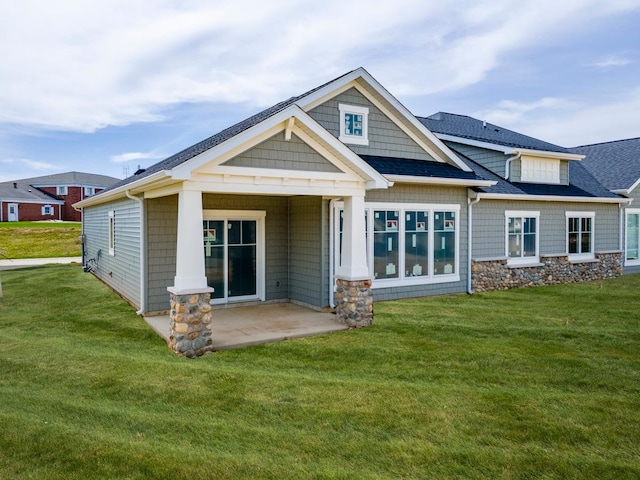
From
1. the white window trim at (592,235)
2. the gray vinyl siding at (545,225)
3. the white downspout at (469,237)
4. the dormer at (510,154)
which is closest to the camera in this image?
the white downspout at (469,237)

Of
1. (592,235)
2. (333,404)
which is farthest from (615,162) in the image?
(333,404)

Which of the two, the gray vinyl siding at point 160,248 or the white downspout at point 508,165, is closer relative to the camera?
the gray vinyl siding at point 160,248

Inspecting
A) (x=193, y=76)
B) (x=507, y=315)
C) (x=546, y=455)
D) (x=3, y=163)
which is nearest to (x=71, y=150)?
(x=3, y=163)

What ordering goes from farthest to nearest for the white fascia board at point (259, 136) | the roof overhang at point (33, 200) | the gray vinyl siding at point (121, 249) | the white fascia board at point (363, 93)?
the roof overhang at point (33, 200) → the white fascia board at point (363, 93) → the gray vinyl siding at point (121, 249) → the white fascia board at point (259, 136)

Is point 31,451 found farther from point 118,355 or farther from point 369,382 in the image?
point 369,382

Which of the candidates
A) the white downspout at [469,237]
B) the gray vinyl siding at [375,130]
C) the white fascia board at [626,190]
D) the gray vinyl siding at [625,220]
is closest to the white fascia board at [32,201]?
the gray vinyl siding at [375,130]

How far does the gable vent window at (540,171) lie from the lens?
1535 centimetres

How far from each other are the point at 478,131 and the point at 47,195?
48.3 m

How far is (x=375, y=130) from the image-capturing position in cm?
1188

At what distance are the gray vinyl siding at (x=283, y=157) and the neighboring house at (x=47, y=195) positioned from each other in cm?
4716

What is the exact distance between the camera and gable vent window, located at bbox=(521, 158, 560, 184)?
15.4m

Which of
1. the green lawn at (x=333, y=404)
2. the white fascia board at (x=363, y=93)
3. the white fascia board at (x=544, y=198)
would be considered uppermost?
the white fascia board at (x=363, y=93)

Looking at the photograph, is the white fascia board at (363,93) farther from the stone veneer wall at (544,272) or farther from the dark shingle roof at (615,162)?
the dark shingle roof at (615,162)

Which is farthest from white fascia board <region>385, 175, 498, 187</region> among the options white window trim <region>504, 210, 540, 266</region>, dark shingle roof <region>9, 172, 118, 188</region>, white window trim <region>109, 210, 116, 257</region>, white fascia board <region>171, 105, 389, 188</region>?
dark shingle roof <region>9, 172, 118, 188</region>
